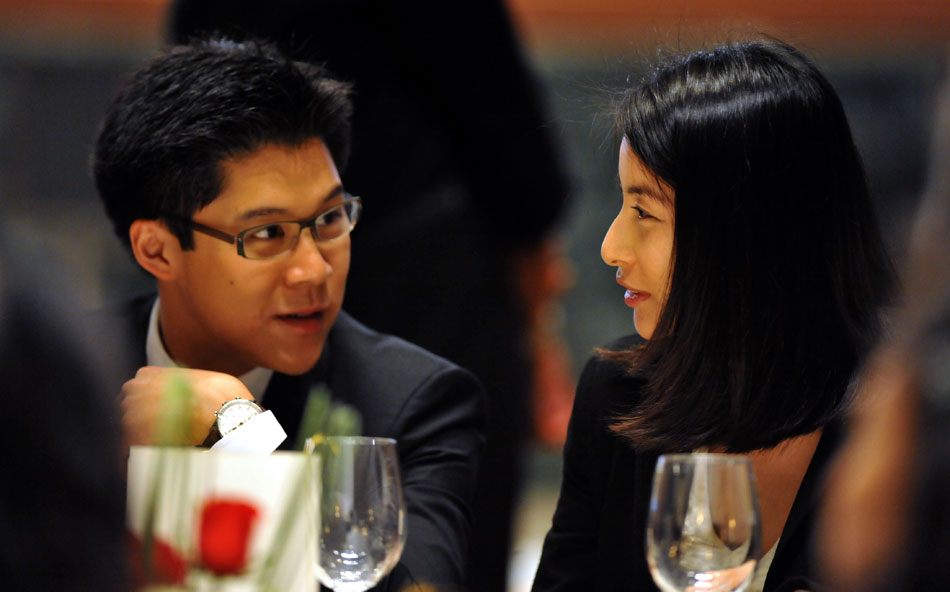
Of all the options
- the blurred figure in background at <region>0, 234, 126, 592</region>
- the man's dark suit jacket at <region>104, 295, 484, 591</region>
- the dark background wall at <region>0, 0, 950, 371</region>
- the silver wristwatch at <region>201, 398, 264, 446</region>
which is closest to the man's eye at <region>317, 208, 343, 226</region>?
the man's dark suit jacket at <region>104, 295, 484, 591</region>

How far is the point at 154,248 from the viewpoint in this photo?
203cm

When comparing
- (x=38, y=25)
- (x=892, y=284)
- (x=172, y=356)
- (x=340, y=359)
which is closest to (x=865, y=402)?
(x=892, y=284)

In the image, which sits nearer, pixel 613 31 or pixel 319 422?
pixel 319 422

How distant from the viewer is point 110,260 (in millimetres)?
4961

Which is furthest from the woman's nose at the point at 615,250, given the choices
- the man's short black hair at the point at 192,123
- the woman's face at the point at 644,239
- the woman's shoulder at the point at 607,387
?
the man's short black hair at the point at 192,123

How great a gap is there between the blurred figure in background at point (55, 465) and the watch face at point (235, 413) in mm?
857

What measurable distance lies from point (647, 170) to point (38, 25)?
3982 millimetres

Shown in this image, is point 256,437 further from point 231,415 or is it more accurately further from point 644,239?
point 644,239

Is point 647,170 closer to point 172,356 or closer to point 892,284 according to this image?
point 892,284

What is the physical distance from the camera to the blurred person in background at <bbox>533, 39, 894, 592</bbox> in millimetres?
1668

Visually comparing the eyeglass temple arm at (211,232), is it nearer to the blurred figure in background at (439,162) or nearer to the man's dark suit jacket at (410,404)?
the man's dark suit jacket at (410,404)

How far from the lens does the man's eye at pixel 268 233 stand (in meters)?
1.91

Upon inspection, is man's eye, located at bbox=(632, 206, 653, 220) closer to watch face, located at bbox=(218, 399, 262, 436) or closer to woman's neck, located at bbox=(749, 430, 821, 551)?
woman's neck, located at bbox=(749, 430, 821, 551)

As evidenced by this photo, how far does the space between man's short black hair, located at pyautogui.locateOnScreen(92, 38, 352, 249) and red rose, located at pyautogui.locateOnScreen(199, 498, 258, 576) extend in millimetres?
1131
